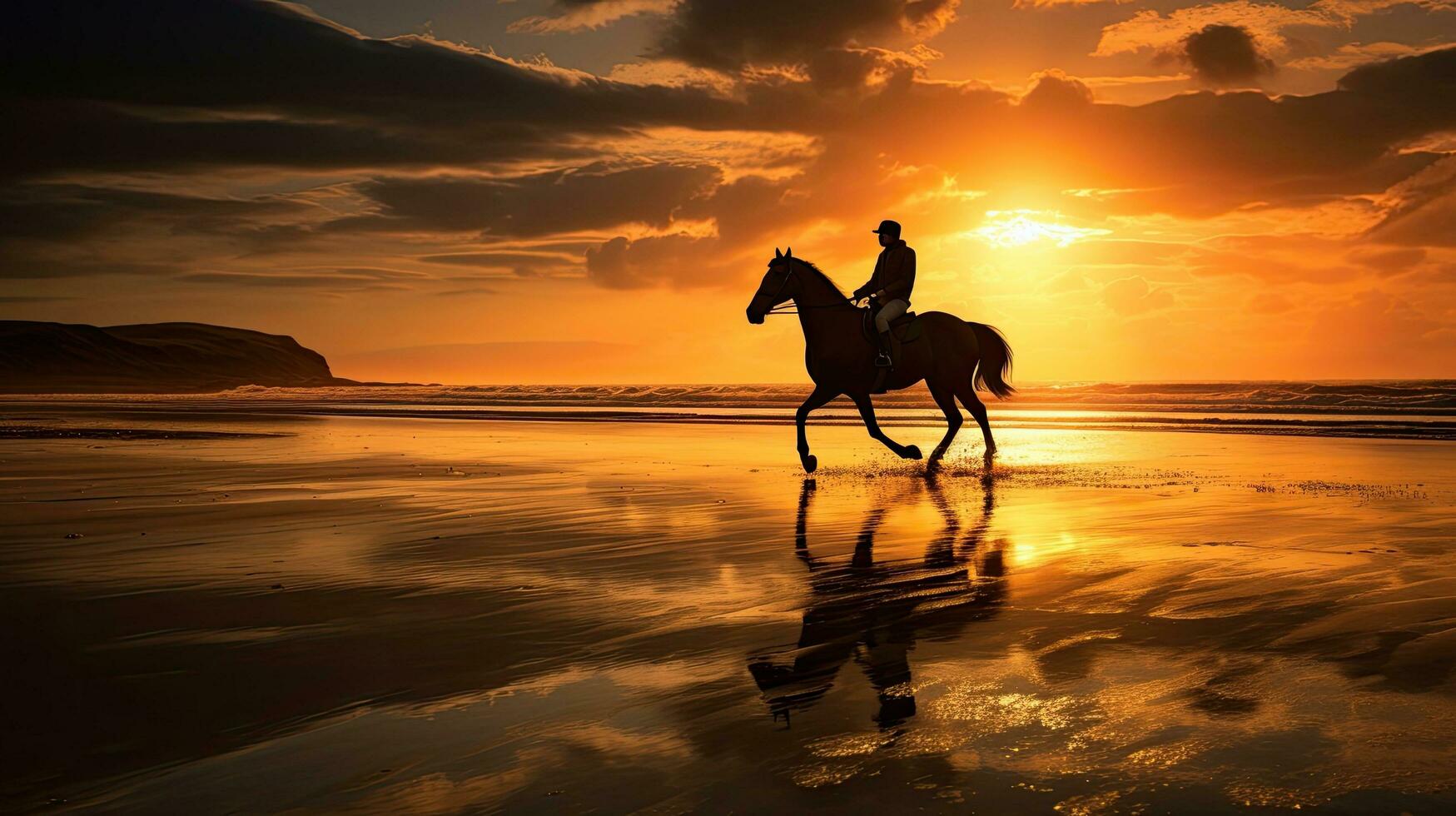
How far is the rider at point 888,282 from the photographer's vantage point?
16.0 metres

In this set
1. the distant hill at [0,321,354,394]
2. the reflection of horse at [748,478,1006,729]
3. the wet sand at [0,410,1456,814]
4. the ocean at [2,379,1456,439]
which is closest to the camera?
the wet sand at [0,410,1456,814]

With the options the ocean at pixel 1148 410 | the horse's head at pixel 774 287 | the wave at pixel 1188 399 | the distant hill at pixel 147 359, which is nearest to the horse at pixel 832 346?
the horse's head at pixel 774 287

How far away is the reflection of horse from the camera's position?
4.35 m

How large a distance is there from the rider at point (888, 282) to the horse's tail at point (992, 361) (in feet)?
10.5

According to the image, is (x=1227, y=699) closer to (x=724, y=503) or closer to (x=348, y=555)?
(x=348, y=555)

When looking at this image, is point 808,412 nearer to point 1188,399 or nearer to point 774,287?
point 774,287

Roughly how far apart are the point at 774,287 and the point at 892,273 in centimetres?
187

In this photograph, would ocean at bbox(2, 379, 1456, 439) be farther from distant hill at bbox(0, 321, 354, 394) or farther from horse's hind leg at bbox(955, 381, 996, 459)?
distant hill at bbox(0, 321, 354, 394)

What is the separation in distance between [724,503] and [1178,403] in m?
36.9

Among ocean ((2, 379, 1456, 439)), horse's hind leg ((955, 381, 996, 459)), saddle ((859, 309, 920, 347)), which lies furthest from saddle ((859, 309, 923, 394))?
ocean ((2, 379, 1456, 439))

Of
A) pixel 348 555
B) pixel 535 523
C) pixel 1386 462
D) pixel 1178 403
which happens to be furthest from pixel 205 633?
pixel 1178 403

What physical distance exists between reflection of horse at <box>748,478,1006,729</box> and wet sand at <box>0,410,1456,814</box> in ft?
0.10

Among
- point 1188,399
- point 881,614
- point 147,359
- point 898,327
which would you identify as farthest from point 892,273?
point 147,359

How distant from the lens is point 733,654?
4.93 metres
